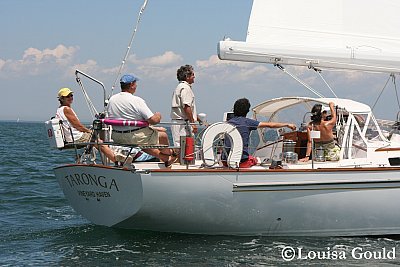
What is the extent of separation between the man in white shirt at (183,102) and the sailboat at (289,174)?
51 cm

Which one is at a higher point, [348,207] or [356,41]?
[356,41]

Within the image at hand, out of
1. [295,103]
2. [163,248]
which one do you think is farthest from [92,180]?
[295,103]

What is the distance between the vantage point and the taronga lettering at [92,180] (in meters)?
8.86

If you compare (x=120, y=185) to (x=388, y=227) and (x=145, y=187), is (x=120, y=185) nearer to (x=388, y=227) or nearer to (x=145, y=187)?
(x=145, y=187)

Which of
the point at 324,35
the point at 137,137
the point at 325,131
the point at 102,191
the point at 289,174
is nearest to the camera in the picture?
the point at 289,174

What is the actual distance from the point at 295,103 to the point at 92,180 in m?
3.49

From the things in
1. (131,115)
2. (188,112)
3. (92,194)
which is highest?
(188,112)

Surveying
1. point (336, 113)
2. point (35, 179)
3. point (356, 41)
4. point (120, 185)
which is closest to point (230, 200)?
point (120, 185)

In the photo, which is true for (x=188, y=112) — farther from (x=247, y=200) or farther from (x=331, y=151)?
(x=331, y=151)

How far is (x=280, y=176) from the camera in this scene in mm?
8719

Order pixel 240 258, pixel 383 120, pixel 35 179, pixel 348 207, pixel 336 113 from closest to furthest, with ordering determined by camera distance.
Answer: pixel 240 258
pixel 348 207
pixel 336 113
pixel 383 120
pixel 35 179

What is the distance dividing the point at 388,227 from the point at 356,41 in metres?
2.73

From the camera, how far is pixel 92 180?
29.7 feet

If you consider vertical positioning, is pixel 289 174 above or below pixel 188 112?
below
